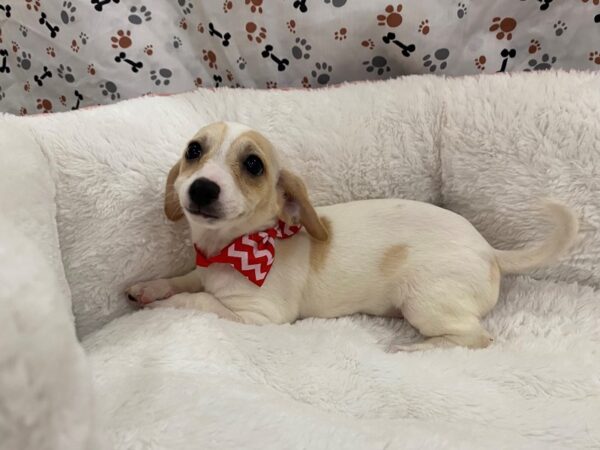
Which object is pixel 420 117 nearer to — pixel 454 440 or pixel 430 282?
pixel 430 282

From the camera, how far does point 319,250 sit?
4.48 ft

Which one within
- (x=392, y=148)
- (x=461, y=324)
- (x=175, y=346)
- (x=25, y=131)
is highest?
(x=25, y=131)

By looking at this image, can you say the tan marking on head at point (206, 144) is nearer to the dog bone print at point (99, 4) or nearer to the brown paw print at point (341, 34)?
the brown paw print at point (341, 34)

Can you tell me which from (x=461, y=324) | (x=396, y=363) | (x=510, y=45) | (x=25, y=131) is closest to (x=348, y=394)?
(x=396, y=363)

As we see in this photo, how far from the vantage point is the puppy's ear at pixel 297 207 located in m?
1.29

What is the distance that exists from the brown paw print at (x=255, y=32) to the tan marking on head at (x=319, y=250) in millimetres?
615

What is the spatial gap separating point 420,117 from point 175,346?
34.8 inches

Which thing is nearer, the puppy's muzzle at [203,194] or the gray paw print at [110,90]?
the puppy's muzzle at [203,194]

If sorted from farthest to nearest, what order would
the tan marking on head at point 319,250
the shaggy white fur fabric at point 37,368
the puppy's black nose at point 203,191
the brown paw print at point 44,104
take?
the brown paw print at point 44,104
the tan marking on head at point 319,250
the puppy's black nose at point 203,191
the shaggy white fur fabric at point 37,368

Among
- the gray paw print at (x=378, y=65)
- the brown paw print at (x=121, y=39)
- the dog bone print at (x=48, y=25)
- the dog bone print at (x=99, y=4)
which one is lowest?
the gray paw print at (x=378, y=65)

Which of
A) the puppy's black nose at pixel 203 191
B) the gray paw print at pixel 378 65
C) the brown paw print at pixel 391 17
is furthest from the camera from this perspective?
the gray paw print at pixel 378 65

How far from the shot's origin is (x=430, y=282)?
4.20ft

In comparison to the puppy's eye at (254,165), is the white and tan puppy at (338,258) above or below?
below

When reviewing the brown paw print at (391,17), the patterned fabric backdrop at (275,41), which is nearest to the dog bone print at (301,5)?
the patterned fabric backdrop at (275,41)
